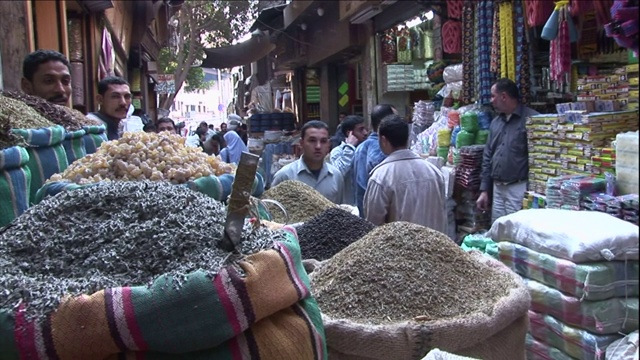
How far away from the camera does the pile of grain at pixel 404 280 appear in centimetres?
183

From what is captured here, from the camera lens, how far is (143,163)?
179 centimetres

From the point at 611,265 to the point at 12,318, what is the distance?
247cm

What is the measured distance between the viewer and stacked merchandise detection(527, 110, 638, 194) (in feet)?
14.7

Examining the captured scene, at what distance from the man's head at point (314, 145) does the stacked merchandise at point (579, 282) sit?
5.23 ft

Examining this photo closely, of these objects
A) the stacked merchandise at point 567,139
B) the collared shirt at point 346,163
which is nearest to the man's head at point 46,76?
the collared shirt at point 346,163

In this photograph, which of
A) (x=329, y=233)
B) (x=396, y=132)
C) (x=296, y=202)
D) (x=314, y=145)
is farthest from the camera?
(x=314, y=145)

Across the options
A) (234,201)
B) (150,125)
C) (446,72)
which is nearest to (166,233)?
(234,201)

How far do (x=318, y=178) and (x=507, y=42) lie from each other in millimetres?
2788

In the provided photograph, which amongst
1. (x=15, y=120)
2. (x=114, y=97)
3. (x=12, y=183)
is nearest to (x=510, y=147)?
(x=114, y=97)

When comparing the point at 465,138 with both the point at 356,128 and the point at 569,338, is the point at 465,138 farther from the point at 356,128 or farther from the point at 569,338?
the point at 569,338

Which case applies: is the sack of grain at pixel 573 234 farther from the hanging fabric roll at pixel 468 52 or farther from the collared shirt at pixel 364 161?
the hanging fabric roll at pixel 468 52

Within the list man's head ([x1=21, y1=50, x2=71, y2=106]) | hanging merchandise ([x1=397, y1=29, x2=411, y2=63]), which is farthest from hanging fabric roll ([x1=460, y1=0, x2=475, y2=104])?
man's head ([x1=21, y1=50, x2=71, y2=106])

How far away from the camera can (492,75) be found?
245 inches

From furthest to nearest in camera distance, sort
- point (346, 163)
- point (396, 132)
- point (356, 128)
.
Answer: point (356, 128) → point (346, 163) → point (396, 132)
